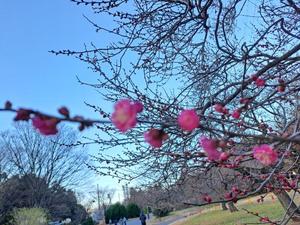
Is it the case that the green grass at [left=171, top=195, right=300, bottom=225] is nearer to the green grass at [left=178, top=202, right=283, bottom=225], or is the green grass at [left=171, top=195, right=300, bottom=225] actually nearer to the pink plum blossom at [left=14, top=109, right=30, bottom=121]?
the green grass at [left=178, top=202, right=283, bottom=225]

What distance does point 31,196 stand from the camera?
41.3 metres

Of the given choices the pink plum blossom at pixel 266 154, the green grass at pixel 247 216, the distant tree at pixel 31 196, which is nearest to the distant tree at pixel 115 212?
the distant tree at pixel 31 196

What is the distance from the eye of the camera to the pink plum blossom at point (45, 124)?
4.10 ft

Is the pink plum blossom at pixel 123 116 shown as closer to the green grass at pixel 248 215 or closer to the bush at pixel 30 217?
the green grass at pixel 248 215

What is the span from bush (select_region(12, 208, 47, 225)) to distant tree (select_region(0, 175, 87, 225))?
124 inches

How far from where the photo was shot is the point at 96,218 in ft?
210

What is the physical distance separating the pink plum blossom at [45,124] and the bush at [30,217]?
36589 millimetres

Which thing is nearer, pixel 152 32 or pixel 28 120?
pixel 28 120

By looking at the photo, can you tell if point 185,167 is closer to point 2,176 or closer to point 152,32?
point 152,32

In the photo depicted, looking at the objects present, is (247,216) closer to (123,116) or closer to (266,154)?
(266,154)

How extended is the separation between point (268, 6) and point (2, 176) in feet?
118

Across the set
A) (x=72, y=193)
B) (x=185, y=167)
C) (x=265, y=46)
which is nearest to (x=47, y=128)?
(x=185, y=167)

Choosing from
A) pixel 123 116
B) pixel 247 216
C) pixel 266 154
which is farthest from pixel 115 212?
pixel 123 116

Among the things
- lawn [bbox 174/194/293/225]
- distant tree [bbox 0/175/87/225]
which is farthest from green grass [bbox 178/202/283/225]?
distant tree [bbox 0/175/87/225]
